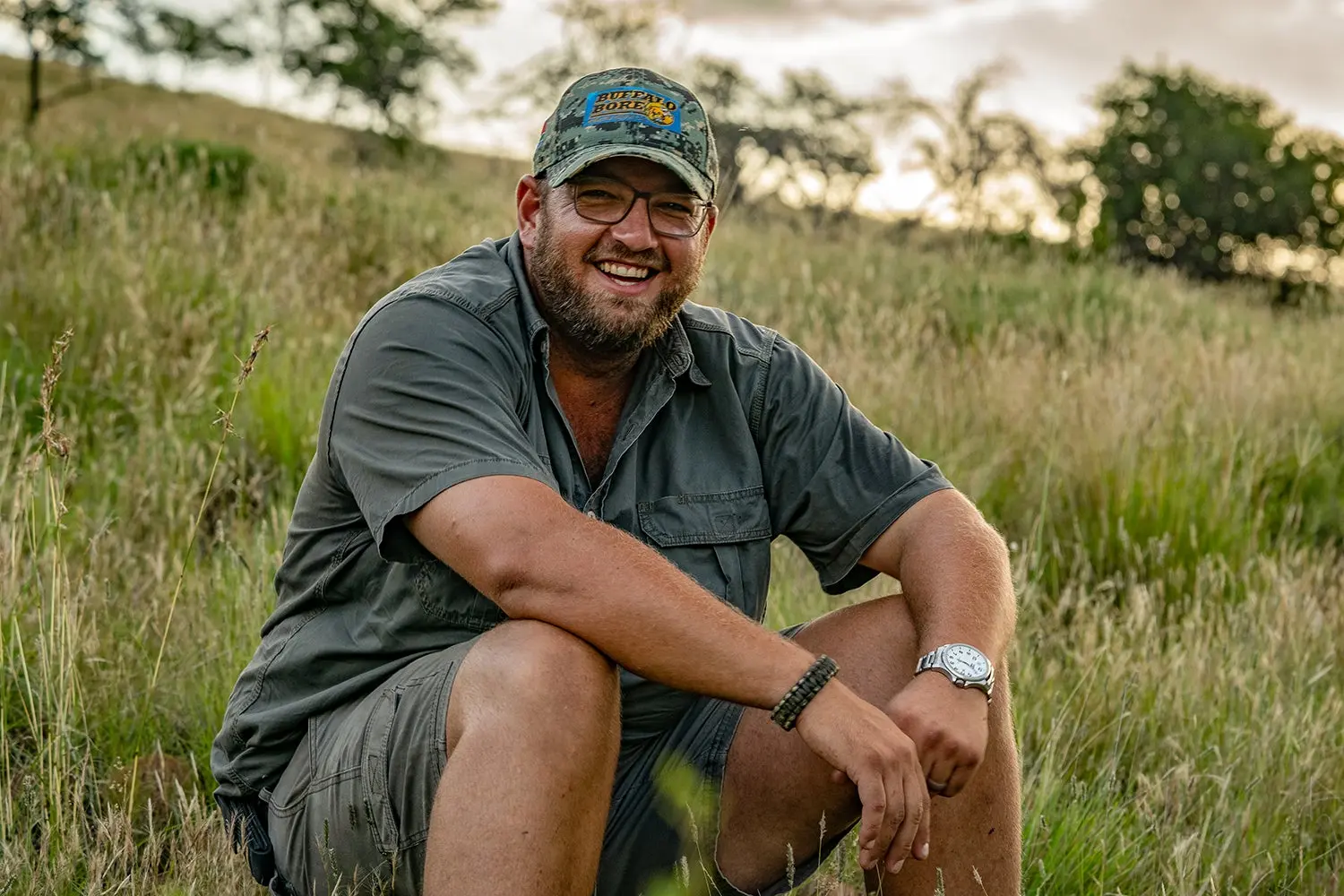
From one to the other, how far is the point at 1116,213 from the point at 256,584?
20.4 metres

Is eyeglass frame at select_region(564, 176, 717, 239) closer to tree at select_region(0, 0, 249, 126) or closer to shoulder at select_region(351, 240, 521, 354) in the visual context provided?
shoulder at select_region(351, 240, 521, 354)

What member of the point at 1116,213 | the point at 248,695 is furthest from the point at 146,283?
the point at 1116,213

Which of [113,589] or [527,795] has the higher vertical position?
[527,795]

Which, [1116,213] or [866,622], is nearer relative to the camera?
[866,622]

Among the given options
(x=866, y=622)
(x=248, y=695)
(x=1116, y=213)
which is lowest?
(x=248, y=695)

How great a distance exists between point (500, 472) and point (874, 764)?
84cm

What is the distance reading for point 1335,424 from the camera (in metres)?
6.70

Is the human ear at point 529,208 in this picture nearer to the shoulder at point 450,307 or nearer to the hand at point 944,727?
the shoulder at point 450,307

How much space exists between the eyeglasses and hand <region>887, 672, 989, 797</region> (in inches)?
47.1

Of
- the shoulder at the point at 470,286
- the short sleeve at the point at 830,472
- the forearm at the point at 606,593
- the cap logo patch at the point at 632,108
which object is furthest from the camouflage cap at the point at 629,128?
the forearm at the point at 606,593

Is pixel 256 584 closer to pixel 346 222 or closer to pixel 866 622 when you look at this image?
pixel 866 622

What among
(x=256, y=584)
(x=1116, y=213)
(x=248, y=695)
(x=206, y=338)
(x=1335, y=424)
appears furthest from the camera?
(x=1116, y=213)

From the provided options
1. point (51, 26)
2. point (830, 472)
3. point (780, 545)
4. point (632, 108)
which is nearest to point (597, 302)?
point (632, 108)

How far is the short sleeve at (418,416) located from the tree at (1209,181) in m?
19.9
